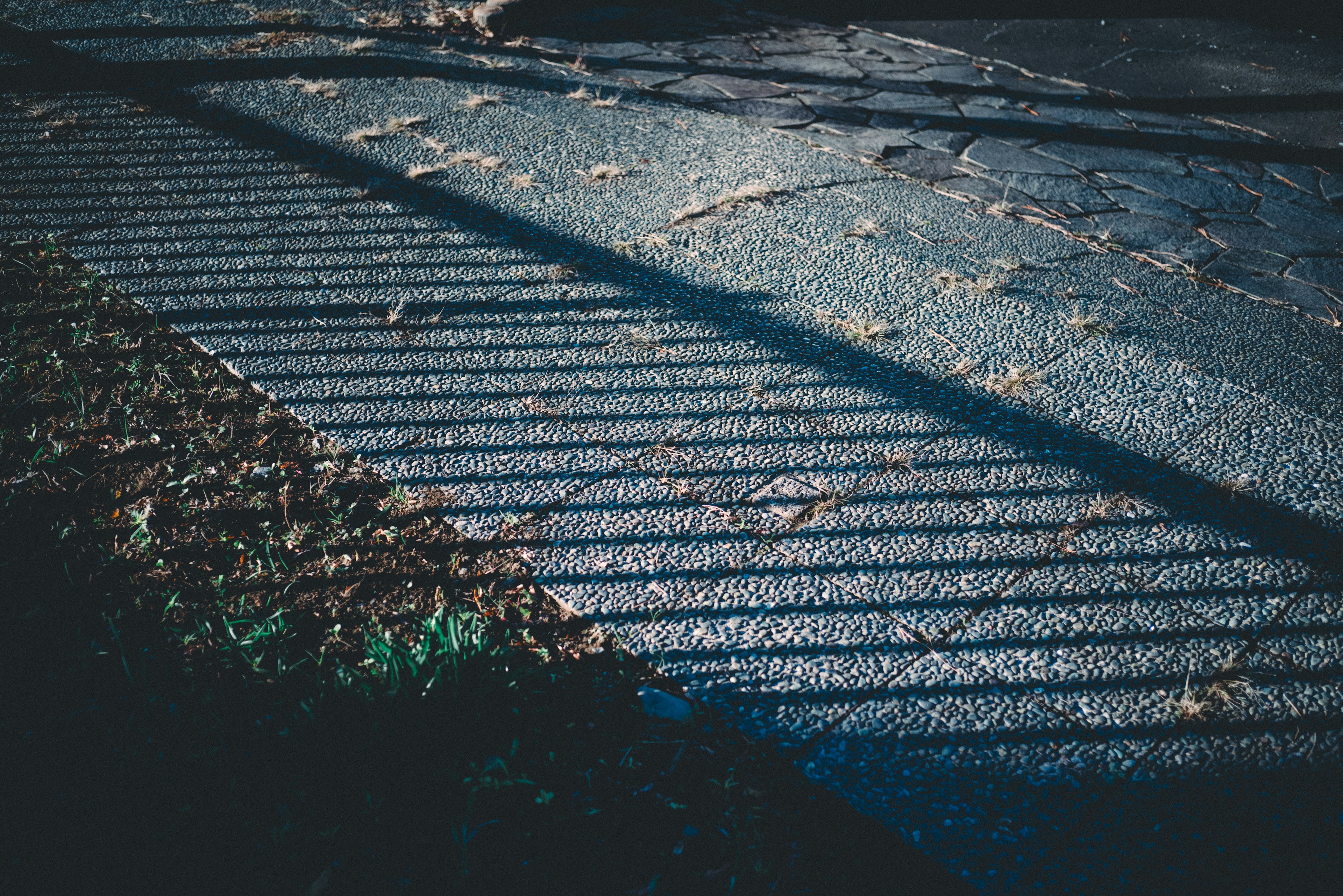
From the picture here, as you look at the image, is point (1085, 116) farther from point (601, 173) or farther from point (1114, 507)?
point (1114, 507)

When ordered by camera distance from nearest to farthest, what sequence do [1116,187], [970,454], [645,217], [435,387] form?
[970,454], [435,387], [645,217], [1116,187]

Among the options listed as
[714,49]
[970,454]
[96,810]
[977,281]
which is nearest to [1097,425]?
[970,454]

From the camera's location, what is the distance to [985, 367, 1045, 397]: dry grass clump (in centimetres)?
278

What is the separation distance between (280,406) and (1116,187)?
14.2 feet

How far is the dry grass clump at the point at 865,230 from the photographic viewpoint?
12.1ft

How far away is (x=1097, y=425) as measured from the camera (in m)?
2.64

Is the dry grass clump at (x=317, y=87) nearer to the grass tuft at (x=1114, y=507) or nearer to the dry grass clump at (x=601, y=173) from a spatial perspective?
the dry grass clump at (x=601, y=173)

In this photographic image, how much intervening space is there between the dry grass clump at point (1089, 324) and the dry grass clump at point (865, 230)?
3.14 ft

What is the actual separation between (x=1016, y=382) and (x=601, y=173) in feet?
7.82

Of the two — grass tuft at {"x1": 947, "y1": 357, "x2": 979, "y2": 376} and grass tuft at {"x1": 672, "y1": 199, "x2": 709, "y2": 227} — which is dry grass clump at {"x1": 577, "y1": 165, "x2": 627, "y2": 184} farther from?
grass tuft at {"x1": 947, "y1": 357, "x2": 979, "y2": 376}

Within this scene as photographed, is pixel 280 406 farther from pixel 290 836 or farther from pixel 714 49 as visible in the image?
pixel 714 49

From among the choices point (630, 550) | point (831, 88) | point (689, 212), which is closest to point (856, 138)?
point (831, 88)

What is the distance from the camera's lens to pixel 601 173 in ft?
13.5

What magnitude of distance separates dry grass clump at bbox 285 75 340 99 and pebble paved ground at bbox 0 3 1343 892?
5 cm
